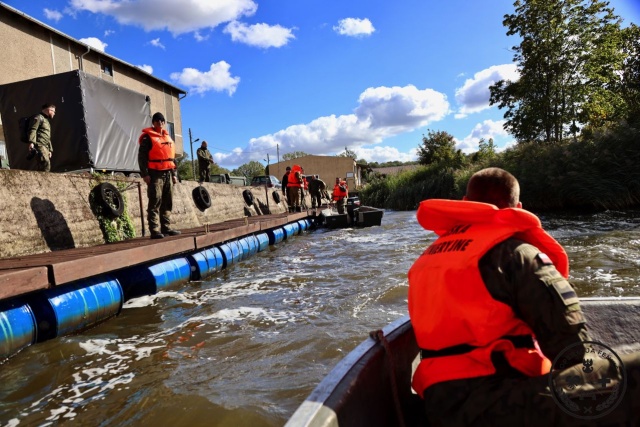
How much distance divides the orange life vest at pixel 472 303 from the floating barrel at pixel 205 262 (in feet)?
19.1

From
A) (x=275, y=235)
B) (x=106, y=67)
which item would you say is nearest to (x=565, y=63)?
(x=275, y=235)

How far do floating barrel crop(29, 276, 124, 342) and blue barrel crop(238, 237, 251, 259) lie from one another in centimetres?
430

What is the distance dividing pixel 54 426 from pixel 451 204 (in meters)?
2.84

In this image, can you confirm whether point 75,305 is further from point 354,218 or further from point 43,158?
point 354,218

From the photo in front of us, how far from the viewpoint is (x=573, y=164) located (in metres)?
14.8

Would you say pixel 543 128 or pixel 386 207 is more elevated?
pixel 543 128

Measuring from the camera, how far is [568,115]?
2280 cm

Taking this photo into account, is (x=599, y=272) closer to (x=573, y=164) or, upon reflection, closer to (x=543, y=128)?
(x=573, y=164)

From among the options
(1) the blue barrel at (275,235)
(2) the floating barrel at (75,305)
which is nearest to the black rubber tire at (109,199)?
(2) the floating barrel at (75,305)

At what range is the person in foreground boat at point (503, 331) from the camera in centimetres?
141

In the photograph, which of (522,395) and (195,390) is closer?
(522,395)

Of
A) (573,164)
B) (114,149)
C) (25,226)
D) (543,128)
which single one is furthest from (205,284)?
(543,128)

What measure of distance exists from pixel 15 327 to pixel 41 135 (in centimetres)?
463

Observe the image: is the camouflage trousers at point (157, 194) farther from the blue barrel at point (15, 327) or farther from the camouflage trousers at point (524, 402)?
the camouflage trousers at point (524, 402)
